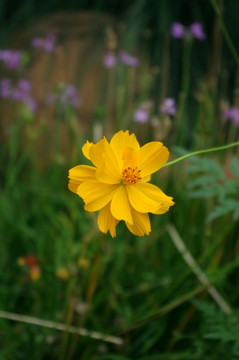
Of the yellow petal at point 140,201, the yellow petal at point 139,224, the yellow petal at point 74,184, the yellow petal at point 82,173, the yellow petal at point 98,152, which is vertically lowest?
the yellow petal at point 139,224

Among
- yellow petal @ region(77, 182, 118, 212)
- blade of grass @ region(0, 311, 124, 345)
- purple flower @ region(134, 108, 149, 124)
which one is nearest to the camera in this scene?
yellow petal @ region(77, 182, 118, 212)

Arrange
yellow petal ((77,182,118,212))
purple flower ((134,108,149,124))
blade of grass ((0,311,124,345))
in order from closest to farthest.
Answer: yellow petal ((77,182,118,212)) < blade of grass ((0,311,124,345)) < purple flower ((134,108,149,124))

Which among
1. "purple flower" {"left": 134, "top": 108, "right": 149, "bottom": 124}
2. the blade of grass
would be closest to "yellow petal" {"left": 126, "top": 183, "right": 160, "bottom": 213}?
the blade of grass

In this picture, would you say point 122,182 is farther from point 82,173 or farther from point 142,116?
point 142,116

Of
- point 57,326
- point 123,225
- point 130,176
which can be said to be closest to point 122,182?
point 130,176

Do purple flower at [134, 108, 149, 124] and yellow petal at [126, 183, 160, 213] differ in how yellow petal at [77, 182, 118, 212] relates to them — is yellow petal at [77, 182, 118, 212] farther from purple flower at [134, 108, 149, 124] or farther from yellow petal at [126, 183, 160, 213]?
purple flower at [134, 108, 149, 124]

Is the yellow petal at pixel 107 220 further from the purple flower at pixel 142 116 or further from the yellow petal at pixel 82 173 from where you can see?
the purple flower at pixel 142 116

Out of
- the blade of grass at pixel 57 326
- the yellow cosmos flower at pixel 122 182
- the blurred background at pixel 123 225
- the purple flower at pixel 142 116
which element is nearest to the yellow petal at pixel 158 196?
the yellow cosmos flower at pixel 122 182
